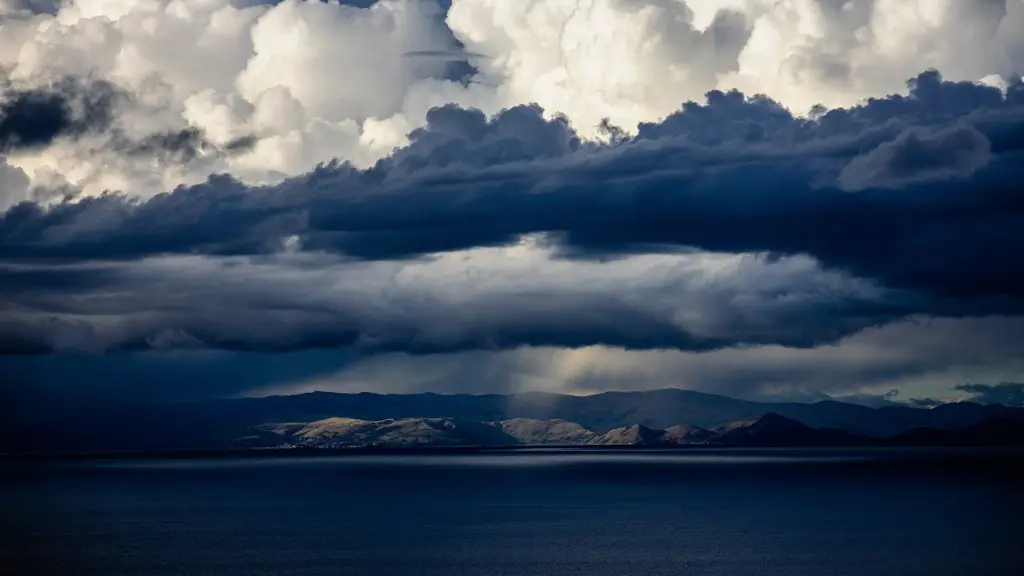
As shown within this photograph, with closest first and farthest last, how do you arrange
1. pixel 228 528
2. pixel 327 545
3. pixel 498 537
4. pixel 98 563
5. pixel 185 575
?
pixel 185 575, pixel 98 563, pixel 327 545, pixel 498 537, pixel 228 528

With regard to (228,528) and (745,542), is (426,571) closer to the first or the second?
(745,542)

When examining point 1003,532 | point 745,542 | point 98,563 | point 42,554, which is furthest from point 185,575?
point 1003,532

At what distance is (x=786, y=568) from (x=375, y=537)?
63372 millimetres

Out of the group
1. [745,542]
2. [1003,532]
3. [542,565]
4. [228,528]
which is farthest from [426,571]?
[1003,532]

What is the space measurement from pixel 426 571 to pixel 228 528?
67383 millimetres

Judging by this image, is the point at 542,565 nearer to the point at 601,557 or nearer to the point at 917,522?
the point at 601,557

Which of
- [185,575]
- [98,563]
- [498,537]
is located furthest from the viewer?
[498,537]

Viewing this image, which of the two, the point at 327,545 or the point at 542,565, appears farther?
the point at 327,545

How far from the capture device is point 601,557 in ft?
486

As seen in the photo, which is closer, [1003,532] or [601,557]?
[601,557]

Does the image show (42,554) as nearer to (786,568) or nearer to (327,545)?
(327,545)

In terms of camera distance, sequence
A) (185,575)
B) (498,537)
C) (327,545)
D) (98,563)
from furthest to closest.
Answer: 1. (498,537)
2. (327,545)
3. (98,563)
4. (185,575)

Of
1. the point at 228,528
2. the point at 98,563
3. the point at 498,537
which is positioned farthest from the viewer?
the point at 228,528

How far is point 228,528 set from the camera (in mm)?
193875
